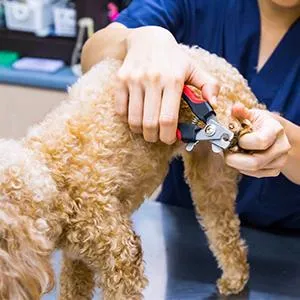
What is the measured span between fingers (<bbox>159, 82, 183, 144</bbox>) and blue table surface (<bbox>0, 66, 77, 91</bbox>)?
98cm

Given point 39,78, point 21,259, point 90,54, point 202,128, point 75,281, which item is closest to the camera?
point 21,259

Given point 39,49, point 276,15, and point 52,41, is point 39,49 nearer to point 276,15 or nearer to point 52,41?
point 52,41

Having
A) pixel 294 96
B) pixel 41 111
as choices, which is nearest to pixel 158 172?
pixel 294 96

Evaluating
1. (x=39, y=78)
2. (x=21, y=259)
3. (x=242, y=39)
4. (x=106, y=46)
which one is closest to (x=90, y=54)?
(x=106, y=46)

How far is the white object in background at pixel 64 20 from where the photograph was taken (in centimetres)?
187

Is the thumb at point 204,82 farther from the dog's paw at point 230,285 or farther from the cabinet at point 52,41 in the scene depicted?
the cabinet at point 52,41

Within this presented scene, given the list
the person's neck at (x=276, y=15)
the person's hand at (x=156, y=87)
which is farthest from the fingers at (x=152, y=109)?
the person's neck at (x=276, y=15)

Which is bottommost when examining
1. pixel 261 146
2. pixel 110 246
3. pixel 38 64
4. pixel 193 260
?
pixel 38 64

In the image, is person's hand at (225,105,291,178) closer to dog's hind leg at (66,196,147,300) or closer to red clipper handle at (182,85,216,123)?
red clipper handle at (182,85,216,123)

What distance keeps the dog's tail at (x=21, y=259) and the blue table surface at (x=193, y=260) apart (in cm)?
24

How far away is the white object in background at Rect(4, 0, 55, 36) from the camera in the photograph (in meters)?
1.86

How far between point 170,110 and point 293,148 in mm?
226

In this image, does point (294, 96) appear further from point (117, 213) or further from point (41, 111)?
point (41, 111)

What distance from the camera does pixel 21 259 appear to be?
2.32ft
